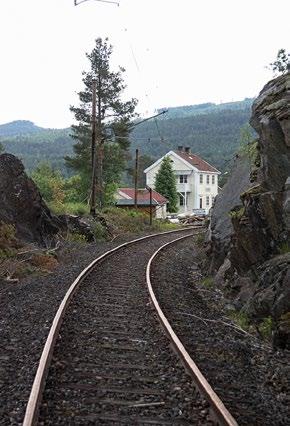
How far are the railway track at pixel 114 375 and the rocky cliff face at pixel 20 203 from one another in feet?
29.7

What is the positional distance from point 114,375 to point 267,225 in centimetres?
593

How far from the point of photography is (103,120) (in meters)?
49.4

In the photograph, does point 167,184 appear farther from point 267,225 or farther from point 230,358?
point 230,358

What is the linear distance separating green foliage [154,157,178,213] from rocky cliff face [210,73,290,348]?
57.8 meters

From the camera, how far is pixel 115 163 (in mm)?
52594

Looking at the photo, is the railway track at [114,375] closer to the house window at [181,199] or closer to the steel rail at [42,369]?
the steel rail at [42,369]

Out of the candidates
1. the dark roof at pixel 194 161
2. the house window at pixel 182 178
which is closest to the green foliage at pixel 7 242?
the dark roof at pixel 194 161

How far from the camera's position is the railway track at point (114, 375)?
486cm

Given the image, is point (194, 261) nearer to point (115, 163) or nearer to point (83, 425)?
point (83, 425)

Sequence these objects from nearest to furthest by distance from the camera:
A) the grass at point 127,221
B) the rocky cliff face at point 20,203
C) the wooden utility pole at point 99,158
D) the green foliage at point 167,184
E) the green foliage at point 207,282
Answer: the green foliage at point 207,282 < the rocky cliff face at point 20,203 < the grass at point 127,221 < the wooden utility pole at point 99,158 < the green foliage at point 167,184

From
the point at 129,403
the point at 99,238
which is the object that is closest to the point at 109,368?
the point at 129,403

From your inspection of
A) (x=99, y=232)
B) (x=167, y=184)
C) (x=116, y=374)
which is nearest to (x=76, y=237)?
(x=99, y=232)

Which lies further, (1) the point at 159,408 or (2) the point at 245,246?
(2) the point at 245,246

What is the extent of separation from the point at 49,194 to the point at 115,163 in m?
14.7
